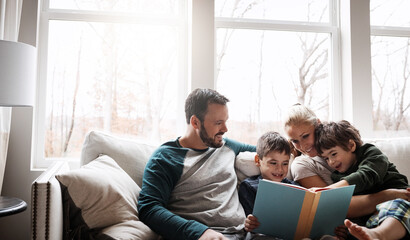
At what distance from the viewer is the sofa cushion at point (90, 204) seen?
153cm

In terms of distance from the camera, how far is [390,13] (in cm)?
314

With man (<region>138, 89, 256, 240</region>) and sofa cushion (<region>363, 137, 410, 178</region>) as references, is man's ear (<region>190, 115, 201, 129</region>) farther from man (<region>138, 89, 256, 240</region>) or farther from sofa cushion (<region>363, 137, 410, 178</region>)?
sofa cushion (<region>363, 137, 410, 178</region>)

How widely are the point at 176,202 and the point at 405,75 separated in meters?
2.44

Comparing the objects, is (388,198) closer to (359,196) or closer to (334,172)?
(359,196)

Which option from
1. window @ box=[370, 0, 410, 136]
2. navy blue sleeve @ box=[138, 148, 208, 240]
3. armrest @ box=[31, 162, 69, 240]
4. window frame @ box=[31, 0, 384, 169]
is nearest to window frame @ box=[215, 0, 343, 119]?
window frame @ box=[31, 0, 384, 169]

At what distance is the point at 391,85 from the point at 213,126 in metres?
2.01

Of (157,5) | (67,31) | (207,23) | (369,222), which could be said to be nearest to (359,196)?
(369,222)

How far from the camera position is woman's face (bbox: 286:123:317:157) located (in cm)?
196

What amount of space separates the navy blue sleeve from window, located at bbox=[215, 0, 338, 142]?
45.0 inches

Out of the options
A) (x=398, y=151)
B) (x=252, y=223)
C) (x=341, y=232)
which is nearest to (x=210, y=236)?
(x=252, y=223)

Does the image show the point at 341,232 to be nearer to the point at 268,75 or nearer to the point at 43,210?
the point at 43,210

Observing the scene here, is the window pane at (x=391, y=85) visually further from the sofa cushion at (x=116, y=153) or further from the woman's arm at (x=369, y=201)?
the sofa cushion at (x=116, y=153)

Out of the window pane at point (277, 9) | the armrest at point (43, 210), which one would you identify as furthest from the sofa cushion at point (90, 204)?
the window pane at point (277, 9)

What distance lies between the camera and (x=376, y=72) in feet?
10.1
